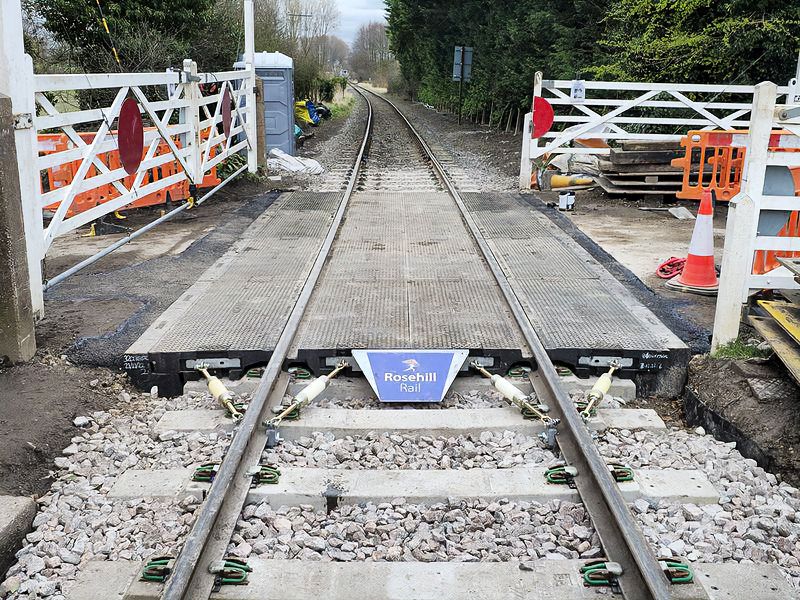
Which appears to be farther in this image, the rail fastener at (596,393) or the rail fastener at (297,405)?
the rail fastener at (596,393)

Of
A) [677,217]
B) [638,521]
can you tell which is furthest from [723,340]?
[677,217]

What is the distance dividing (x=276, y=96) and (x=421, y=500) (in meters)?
14.3

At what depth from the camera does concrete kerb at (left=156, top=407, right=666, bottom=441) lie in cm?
424

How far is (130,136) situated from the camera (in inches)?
296

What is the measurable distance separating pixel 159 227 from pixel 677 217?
6.87 meters

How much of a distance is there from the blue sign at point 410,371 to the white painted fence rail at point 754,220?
1.80 m

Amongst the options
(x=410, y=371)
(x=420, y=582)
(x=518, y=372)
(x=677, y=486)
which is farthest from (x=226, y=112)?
(x=420, y=582)

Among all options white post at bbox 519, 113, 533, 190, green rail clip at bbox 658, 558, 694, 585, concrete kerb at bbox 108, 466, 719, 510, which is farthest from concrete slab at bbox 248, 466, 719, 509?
white post at bbox 519, 113, 533, 190

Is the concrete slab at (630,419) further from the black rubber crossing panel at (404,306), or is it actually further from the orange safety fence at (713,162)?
the orange safety fence at (713,162)

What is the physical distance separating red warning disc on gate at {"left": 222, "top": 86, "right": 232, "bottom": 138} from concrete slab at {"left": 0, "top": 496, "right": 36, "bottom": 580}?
29.6 ft

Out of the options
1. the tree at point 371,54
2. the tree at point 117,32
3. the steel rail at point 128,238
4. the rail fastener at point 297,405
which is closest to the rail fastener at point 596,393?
the rail fastener at point 297,405

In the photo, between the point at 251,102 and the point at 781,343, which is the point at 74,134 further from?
the point at 251,102

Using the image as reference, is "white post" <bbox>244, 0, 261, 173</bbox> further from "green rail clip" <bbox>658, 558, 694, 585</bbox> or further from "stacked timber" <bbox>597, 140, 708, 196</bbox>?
"green rail clip" <bbox>658, 558, 694, 585</bbox>

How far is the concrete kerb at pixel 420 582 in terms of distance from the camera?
2.90 m
